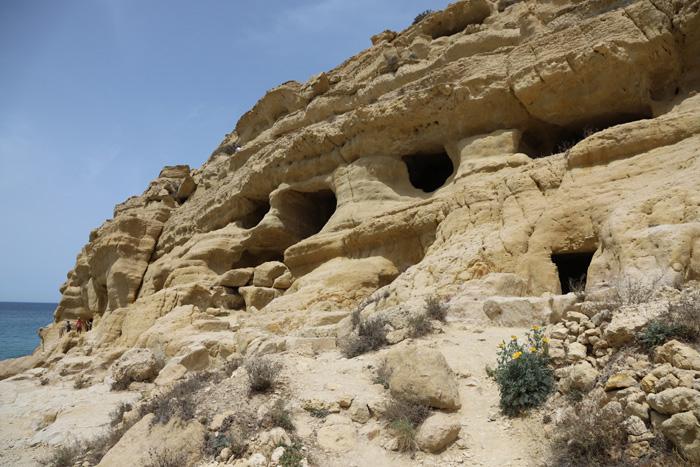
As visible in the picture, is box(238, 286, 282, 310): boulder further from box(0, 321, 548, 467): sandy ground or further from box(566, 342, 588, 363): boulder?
box(566, 342, 588, 363): boulder

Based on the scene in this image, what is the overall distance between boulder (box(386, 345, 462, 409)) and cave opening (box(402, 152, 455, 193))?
11.0m

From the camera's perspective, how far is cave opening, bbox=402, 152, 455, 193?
49.3 feet

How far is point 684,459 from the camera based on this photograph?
7.87ft

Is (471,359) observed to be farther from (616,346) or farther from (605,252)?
(605,252)

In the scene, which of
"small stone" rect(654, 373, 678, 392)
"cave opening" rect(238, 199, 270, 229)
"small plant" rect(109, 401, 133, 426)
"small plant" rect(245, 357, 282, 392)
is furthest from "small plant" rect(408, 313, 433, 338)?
"cave opening" rect(238, 199, 270, 229)

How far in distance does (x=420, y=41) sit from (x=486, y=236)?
1203cm

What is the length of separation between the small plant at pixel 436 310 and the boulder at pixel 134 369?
6750mm

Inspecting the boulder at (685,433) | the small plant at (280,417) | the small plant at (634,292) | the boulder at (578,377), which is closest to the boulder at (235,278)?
the small plant at (280,417)

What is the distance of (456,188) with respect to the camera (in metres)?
10.2

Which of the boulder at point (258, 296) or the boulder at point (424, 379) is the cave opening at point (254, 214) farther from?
the boulder at point (424, 379)

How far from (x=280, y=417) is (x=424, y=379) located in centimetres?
141

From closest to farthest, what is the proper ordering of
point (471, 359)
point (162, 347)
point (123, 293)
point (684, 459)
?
point (684, 459) → point (471, 359) → point (162, 347) → point (123, 293)

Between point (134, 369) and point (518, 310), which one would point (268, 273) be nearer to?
point (134, 369)

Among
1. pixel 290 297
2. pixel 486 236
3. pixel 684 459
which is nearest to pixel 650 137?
pixel 486 236
